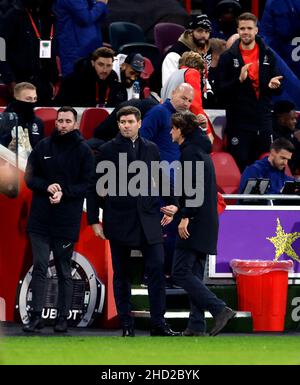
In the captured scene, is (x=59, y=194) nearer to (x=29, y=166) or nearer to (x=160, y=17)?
(x=29, y=166)

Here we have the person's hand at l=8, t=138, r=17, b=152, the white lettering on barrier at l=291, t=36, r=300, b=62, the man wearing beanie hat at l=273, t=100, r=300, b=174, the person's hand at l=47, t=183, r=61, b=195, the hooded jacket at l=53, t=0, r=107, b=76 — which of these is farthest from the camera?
the white lettering on barrier at l=291, t=36, r=300, b=62

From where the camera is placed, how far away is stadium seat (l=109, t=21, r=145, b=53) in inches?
819

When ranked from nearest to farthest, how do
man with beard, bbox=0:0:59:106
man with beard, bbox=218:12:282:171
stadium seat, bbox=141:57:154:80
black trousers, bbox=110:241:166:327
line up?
black trousers, bbox=110:241:166:327, man with beard, bbox=218:12:282:171, man with beard, bbox=0:0:59:106, stadium seat, bbox=141:57:154:80

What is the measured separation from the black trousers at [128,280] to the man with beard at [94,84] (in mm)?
3776

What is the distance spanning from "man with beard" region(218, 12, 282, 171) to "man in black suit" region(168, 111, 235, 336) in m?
3.22

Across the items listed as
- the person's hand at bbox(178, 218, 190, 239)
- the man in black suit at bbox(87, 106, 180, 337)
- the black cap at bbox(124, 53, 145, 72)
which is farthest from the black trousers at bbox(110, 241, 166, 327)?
Answer: the black cap at bbox(124, 53, 145, 72)

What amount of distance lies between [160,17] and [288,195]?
612 cm

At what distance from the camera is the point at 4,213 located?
15.6 m

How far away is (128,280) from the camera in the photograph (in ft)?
47.3

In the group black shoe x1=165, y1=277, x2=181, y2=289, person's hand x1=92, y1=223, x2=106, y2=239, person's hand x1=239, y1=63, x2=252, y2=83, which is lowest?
black shoe x1=165, y1=277, x2=181, y2=289

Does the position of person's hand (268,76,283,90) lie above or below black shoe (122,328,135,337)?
above

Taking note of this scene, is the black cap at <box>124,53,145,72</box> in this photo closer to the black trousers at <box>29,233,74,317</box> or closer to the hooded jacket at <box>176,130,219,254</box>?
the hooded jacket at <box>176,130,219,254</box>

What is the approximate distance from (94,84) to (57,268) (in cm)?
373
